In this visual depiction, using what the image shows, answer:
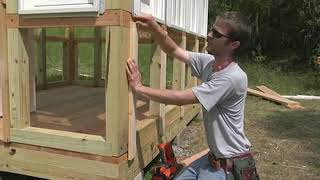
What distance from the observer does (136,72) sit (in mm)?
3299

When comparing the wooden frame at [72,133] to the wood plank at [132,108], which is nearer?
the wooden frame at [72,133]

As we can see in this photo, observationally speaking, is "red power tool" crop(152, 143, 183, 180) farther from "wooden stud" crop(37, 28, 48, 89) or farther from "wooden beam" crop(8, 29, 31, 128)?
"wooden stud" crop(37, 28, 48, 89)

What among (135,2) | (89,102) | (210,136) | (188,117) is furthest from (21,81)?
(188,117)

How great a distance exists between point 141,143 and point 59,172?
785mm

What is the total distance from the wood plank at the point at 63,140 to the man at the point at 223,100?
62 cm

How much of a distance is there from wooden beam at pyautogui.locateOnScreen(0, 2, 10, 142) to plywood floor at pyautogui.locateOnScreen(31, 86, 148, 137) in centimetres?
46

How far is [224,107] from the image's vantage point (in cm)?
282

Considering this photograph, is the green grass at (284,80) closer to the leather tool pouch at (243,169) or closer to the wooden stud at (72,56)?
the wooden stud at (72,56)

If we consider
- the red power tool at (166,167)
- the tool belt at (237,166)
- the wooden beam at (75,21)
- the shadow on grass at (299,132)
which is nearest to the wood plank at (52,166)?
the red power tool at (166,167)

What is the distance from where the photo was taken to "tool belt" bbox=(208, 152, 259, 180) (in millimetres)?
2762

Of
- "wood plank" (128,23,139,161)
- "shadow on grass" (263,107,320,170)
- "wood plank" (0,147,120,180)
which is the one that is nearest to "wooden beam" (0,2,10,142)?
"wood plank" (0,147,120,180)

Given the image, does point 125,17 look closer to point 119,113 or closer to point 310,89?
point 119,113

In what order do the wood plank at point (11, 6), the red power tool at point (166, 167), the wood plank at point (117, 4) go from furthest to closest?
the wood plank at point (11, 6), the red power tool at point (166, 167), the wood plank at point (117, 4)

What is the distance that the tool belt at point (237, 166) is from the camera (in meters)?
2.76
